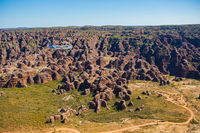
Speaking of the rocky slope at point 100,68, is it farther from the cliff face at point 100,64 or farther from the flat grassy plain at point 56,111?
the flat grassy plain at point 56,111

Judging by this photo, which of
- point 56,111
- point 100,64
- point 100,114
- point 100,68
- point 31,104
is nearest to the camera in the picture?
point 100,114

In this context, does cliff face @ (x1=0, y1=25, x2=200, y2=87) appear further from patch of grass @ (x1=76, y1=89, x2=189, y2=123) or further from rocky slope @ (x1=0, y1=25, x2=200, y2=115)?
patch of grass @ (x1=76, y1=89, x2=189, y2=123)

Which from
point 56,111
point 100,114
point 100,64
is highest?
point 100,64

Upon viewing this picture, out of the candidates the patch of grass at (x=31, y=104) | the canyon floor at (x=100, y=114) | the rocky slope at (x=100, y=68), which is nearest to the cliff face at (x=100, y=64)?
the rocky slope at (x=100, y=68)

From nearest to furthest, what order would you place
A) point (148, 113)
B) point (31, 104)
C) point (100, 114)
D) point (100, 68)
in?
1. point (148, 113)
2. point (100, 114)
3. point (31, 104)
4. point (100, 68)

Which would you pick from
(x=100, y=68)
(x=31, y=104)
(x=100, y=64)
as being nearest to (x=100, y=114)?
(x=31, y=104)

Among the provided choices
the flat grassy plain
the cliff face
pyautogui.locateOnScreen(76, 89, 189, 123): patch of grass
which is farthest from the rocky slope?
the flat grassy plain

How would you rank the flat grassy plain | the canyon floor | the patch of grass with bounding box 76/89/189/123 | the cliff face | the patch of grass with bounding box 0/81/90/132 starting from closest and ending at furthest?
the canyon floor → the flat grassy plain → the patch of grass with bounding box 0/81/90/132 → the patch of grass with bounding box 76/89/189/123 → the cliff face

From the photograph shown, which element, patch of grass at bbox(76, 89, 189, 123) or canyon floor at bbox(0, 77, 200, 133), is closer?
canyon floor at bbox(0, 77, 200, 133)

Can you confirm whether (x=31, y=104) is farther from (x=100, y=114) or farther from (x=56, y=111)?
(x=100, y=114)
